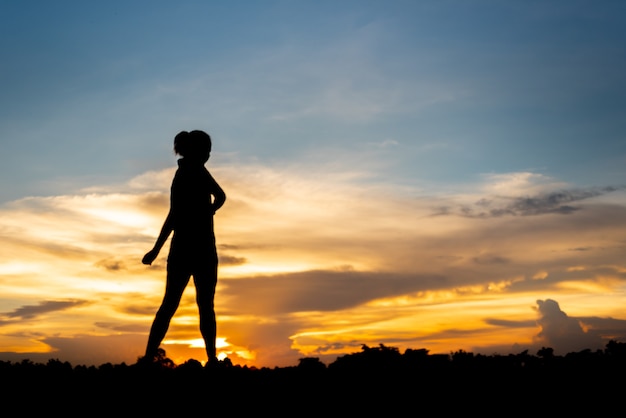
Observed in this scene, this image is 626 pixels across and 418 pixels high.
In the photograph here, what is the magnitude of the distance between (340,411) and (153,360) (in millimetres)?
4007

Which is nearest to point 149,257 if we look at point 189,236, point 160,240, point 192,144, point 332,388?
point 160,240

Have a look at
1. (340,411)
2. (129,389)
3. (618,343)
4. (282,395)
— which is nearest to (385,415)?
(340,411)

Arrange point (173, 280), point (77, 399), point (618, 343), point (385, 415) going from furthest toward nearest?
point (618, 343) < point (173, 280) < point (77, 399) < point (385, 415)

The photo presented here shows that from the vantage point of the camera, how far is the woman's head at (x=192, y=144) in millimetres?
10008

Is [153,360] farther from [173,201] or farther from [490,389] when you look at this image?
[490,389]

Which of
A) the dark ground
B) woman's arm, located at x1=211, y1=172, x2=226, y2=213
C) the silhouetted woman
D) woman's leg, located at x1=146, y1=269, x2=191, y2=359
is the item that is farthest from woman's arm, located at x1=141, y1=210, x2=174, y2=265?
the dark ground

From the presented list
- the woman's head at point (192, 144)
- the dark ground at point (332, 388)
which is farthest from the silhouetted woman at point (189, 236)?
the dark ground at point (332, 388)

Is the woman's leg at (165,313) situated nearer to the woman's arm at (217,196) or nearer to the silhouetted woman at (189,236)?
the silhouetted woman at (189,236)

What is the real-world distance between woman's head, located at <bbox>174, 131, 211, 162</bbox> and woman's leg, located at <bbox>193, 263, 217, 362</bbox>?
176 centimetres

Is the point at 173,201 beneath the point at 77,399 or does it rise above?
above

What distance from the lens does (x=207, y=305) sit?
10094mm

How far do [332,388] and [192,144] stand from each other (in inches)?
170

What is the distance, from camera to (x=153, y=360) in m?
9.95

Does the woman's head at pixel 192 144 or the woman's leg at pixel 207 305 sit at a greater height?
the woman's head at pixel 192 144
